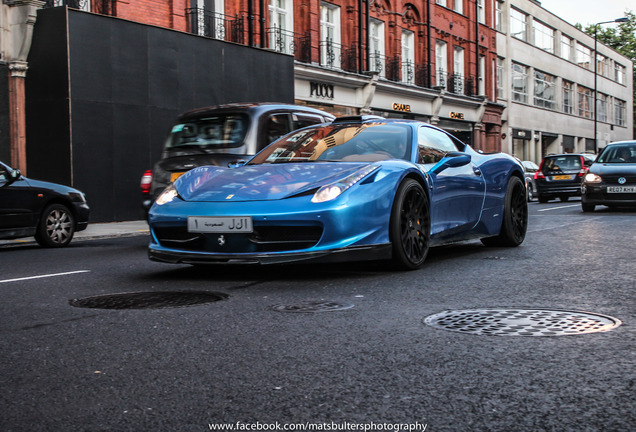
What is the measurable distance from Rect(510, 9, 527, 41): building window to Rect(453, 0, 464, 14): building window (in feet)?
26.4

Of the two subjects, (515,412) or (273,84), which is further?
(273,84)

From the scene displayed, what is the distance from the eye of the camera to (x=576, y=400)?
301 centimetres

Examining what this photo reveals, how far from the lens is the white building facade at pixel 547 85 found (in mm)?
47625

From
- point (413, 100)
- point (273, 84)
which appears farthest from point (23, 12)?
point (413, 100)

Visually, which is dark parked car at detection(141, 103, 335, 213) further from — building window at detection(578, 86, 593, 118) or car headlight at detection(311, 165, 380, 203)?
building window at detection(578, 86, 593, 118)

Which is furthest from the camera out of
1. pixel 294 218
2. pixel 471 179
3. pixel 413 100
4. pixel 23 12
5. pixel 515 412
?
pixel 413 100

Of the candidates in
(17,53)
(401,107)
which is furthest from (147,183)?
(401,107)

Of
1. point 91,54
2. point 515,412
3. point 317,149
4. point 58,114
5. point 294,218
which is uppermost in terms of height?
point 91,54

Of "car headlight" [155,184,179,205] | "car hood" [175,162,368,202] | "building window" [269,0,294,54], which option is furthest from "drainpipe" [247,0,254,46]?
"car headlight" [155,184,179,205]

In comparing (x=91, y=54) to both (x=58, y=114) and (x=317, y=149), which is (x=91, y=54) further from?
(x=317, y=149)

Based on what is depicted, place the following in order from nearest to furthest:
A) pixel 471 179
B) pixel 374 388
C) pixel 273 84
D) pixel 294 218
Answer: pixel 374 388 → pixel 294 218 → pixel 471 179 → pixel 273 84

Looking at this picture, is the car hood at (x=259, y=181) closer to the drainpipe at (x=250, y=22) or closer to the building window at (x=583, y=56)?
the drainpipe at (x=250, y=22)

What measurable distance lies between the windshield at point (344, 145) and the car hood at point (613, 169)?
1029 cm

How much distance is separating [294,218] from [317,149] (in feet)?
4.87
